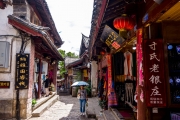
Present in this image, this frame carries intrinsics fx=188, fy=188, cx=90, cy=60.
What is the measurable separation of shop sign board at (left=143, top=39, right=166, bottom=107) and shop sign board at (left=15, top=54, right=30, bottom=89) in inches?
244

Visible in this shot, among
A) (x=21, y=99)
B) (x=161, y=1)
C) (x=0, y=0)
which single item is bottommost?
(x=21, y=99)

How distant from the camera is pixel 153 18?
3605mm

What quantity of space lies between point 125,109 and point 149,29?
5.45m

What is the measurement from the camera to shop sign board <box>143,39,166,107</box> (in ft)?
12.2

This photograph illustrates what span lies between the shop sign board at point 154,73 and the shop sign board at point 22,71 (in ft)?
20.3

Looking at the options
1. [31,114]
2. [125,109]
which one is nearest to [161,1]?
[125,109]

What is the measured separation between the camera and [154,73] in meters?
3.77

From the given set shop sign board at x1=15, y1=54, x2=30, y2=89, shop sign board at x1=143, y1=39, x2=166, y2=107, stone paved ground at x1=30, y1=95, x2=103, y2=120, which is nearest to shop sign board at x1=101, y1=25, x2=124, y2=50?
shop sign board at x1=143, y1=39, x2=166, y2=107

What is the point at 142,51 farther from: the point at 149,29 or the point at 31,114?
the point at 31,114

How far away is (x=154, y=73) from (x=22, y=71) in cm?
645

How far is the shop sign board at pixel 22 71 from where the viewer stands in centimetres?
849

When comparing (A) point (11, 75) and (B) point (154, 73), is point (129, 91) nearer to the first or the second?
(B) point (154, 73)

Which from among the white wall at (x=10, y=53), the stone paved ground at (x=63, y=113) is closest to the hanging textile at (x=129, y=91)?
→ the stone paved ground at (x=63, y=113)

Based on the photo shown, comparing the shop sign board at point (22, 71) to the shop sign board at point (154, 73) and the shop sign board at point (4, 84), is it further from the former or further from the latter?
the shop sign board at point (154, 73)
